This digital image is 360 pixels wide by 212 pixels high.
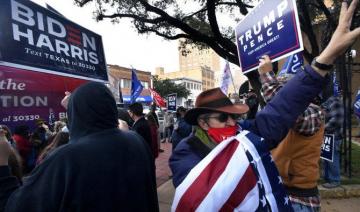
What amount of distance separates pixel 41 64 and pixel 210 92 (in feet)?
4.67

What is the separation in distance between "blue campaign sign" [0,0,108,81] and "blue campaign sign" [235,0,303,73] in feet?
4.77

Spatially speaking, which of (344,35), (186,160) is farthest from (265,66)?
(186,160)

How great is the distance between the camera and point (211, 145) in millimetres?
2283

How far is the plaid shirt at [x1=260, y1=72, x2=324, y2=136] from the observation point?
113 inches

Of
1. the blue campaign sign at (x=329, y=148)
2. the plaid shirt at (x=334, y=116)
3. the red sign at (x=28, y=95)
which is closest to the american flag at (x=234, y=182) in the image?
the red sign at (x=28, y=95)

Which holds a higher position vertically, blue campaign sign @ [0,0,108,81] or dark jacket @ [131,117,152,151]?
blue campaign sign @ [0,0,108,81]

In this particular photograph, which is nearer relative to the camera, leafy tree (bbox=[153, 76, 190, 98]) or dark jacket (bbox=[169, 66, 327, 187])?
dark jacket (bbox=[169, 66, 327, 187])

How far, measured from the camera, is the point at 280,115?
2199 millimetres

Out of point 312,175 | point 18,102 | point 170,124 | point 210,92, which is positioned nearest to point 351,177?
point 312,175

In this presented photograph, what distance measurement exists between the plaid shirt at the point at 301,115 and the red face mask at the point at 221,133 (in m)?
0.62

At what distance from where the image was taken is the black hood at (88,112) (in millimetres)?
2121

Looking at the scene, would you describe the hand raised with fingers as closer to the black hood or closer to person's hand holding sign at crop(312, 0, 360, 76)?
person's hand holding sign at crop(312, 0, 360, 76)

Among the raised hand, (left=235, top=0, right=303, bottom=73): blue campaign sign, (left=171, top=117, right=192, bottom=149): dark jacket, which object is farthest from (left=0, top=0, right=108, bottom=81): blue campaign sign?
(left=171, top=117, right=192, bottom=149): dark jacket

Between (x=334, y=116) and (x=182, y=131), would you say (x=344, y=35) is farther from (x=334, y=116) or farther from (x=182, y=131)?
(x=182, y=131)
